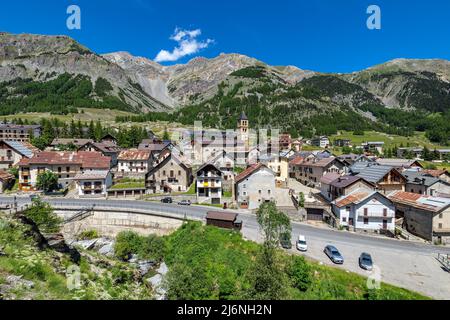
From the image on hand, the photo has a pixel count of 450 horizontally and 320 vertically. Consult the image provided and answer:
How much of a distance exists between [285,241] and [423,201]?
A: 27.2m

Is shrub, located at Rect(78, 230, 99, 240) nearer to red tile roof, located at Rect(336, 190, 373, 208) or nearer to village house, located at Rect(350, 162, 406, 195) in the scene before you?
red tile roof, located at Rect(336, 190, 373, 208)

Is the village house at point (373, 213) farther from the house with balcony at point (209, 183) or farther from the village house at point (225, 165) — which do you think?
the village house at point (225, 165)

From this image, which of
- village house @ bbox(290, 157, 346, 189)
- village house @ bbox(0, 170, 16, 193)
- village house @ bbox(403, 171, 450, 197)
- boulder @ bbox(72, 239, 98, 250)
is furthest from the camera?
village house @ bbox(290, 157, 346, 189)

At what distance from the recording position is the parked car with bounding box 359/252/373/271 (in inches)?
1178

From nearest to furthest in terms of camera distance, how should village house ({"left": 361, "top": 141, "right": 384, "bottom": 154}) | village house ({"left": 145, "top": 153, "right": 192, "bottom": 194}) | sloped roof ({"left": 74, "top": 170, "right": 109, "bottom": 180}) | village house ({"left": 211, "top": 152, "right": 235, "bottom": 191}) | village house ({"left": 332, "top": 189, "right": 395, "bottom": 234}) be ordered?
village house ({"left": 332, "top": 189, "right": 395, "bottom": 234}), sloped roof ({"left": 74, "top": 170, "right": 109, "bottom": 180}), village house ({"left": 145, "top": 153, "right": 192, "bottom": 194}), village house ({"left": 211, "top": 152, "right": 235, "bottom": 191}), village house ({"left": 361, "top": 141, "right": 384, "bottom": 154})

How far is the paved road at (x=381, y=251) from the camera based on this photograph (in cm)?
2825

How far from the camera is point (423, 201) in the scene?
43.3 metres

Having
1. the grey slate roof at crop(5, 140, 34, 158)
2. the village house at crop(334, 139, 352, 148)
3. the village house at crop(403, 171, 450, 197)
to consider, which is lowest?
the village house at crop(403, 171, 450, 197)

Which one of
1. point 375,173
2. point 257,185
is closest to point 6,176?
point 257,185

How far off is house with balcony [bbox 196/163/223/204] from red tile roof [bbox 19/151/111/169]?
25.5 m

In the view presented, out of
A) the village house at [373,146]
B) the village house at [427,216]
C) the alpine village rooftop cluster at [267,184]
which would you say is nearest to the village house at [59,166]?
the alpine village rooftop cluster at [267,184]

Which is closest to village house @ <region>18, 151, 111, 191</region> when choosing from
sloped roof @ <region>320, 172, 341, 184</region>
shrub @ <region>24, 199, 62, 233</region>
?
shrub @ <region>24, 199, 62, 233</region>

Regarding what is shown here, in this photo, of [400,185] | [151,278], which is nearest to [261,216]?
[151,278]
